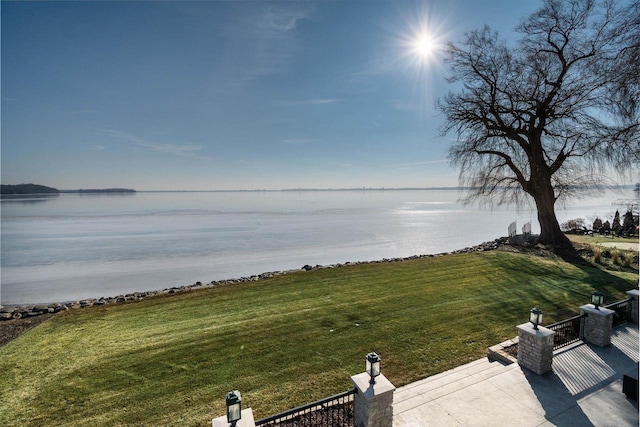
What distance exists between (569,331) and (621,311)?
2048 mm

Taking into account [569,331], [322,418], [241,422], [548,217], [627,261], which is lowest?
[322,418]

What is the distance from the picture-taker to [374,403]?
→ 3633 mm

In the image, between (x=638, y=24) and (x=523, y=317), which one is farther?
(x=638, y=24)

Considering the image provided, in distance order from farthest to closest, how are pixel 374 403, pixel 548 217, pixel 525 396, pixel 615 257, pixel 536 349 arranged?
pixel 548 217 → pixel 615 257 → pixel 536 349 → pixel 525 396 → pixel 374 403

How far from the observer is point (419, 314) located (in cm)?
769

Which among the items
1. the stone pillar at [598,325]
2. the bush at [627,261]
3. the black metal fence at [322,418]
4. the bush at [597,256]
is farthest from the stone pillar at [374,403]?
the bush at [627,261]

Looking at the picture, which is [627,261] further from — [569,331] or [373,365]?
[373,365]

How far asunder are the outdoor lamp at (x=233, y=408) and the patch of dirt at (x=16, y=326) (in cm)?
727

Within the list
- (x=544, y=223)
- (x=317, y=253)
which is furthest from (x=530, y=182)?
(x=317, y=253)

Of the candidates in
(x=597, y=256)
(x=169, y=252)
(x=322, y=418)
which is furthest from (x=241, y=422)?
(x=169, y=252)

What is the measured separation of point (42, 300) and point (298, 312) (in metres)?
9.66

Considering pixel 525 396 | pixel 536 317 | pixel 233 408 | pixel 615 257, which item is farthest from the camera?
pixel 615 257

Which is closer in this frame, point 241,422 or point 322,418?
point 241,422

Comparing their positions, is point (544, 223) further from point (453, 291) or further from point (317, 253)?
point (317, 253)
